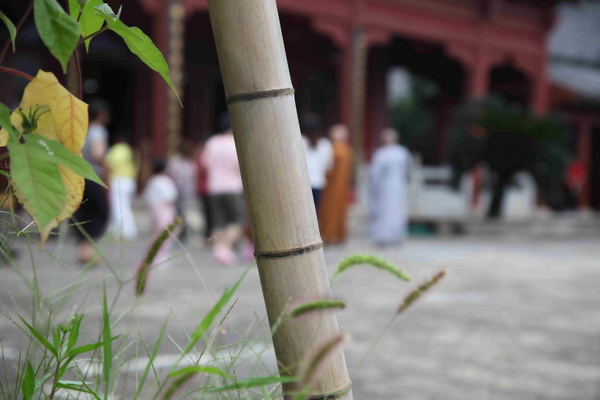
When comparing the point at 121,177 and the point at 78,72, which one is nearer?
the point at 78,72

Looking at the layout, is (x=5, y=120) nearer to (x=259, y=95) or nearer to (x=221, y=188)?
(x=259, y=95)

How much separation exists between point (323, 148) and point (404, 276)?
717 centimetres

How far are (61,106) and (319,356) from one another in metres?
0.45

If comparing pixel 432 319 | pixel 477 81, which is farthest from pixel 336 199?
pixel 477 81

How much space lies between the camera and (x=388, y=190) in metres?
9.32

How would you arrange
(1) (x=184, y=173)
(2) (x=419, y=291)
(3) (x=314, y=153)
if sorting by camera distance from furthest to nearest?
(1) (x=184, y=173) < (3) (x=314, y=153) < (2) (x=419, y=291)

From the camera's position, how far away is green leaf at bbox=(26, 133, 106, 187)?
0.81 metres

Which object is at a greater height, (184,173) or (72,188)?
(184,173)

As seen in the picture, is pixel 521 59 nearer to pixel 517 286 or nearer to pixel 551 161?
pixel 551 161

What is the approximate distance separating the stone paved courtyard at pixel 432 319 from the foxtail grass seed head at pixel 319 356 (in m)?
0.42

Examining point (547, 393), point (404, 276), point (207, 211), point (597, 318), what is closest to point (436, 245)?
point (207, 211)

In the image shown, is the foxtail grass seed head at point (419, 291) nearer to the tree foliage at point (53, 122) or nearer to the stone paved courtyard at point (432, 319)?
the stone paved courtyard at point (432, 319)

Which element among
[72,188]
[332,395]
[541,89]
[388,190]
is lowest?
[388,190]

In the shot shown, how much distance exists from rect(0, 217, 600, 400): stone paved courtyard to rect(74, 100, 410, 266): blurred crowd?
1.17 feet
